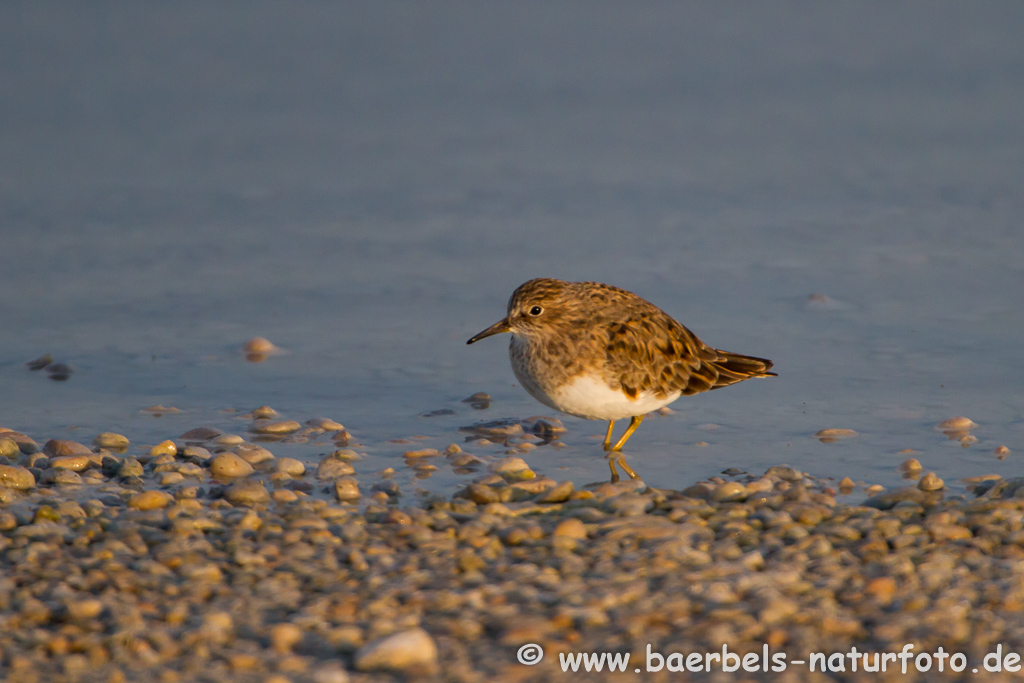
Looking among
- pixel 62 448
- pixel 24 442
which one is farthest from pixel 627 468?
pixel 24 442

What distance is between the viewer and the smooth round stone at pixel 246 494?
636cm

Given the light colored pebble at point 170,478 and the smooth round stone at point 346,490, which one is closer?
the smooth round stone at point 346,490

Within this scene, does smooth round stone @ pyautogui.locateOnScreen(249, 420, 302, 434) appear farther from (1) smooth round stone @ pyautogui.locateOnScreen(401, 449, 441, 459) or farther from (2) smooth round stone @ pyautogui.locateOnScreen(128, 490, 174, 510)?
(2) smooth round stone @ pyautogui.locateOnScreen(128, 490, 174, 510)

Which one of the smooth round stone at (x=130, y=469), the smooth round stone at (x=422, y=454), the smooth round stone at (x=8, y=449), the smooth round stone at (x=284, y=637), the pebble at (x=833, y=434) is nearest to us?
the smooth round stone at (x=284, y=637)

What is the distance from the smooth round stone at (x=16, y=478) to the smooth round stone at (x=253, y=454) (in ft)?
3.80

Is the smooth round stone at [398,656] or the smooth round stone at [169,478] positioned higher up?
the smooth round stone at [169,478]

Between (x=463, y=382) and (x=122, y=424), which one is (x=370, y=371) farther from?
(x=122, y=424)

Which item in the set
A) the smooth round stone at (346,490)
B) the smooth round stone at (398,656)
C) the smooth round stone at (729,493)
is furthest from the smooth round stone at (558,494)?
the smooth round stone at (398,656)

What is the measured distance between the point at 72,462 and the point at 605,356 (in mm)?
3194

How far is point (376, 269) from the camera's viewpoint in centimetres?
1118

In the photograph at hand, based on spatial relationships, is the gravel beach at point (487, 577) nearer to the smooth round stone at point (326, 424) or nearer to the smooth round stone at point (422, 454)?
the smooth round stone at point (422, 454)

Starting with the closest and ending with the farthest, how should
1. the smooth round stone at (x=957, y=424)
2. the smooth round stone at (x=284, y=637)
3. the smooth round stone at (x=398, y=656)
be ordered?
the smooth round stone at (x=398, y=656) < the smooth round stone at (x=284, y=637) < the smooth round stone at (x=957, y=424)

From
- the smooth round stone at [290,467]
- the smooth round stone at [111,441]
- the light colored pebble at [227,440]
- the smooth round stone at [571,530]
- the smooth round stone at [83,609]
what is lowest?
the smooth round stone at [83,609]

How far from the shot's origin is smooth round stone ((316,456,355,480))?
696 centimetres
